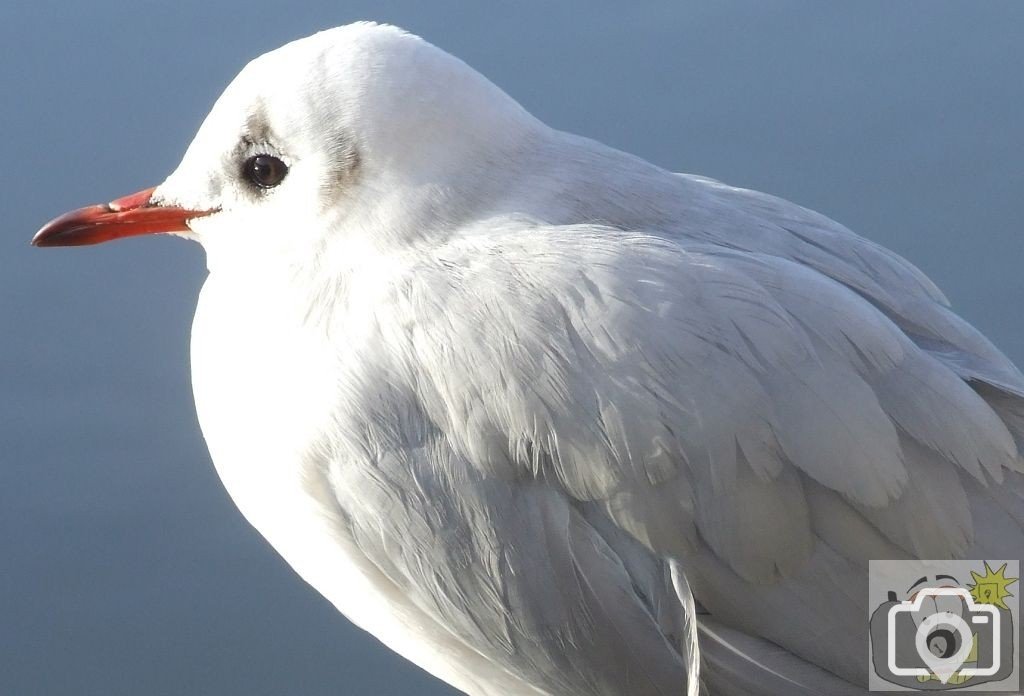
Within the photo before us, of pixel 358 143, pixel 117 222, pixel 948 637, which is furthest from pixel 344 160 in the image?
pixel 948 637

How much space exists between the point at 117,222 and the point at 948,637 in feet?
3.14

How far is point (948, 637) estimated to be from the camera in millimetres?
1485

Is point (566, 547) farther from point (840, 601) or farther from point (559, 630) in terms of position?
point (840, 601)

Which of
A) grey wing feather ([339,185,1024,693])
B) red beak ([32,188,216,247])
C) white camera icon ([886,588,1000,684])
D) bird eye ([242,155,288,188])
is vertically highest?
bird eye ([242,155,288,188])

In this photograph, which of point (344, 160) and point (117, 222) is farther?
point (117, 222)

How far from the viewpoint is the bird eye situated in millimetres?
1535

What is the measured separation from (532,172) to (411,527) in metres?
0.37

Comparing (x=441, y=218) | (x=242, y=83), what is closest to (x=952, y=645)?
(x=441, y=218)

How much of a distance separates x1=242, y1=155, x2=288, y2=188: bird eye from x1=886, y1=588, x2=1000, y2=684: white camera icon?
72 cm

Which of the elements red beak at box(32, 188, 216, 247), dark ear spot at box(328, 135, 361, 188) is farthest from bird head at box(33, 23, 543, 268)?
red beak at box(32, 188, 216, 247)

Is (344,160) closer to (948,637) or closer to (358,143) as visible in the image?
(358,143)

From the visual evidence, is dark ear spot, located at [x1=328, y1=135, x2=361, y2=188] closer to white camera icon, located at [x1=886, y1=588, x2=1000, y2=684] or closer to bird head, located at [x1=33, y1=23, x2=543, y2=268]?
bird head, located at [x1=33, y1=23, x2=543, y2=268]

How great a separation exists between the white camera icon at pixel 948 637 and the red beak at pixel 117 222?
2.63 ft

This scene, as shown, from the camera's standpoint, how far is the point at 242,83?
5.05 feet
